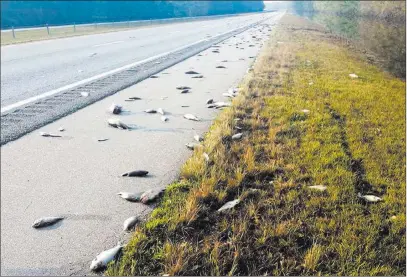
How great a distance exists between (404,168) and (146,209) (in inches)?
97.4

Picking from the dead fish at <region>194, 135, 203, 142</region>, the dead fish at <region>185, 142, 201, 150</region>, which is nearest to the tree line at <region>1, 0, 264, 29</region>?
the dead fish at <region>194, 135, 203, 142</region>

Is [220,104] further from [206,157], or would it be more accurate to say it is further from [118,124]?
[206,157]

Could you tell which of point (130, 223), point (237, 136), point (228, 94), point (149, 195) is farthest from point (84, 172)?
point (228, 94)

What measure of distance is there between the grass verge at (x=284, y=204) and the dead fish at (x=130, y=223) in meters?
0.09

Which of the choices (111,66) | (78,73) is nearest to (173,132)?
(78,73)

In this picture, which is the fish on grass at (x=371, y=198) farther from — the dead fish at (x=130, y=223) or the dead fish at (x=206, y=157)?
the dead fish at (x=130, y=223)

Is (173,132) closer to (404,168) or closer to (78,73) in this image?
(404,168)

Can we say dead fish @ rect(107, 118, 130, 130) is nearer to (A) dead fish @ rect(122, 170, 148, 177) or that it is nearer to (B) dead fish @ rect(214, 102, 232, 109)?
(A) dead fish @ rect(122, 170, 148, 177)

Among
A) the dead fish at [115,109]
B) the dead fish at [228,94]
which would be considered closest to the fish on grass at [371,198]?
the dead fish at [115,109]

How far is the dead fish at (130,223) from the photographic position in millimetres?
2213

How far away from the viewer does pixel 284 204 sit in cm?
253

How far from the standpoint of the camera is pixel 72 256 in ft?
6.37

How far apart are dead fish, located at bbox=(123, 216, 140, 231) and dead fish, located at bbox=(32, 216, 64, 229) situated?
1.45ft

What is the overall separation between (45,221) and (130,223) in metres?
0.55
